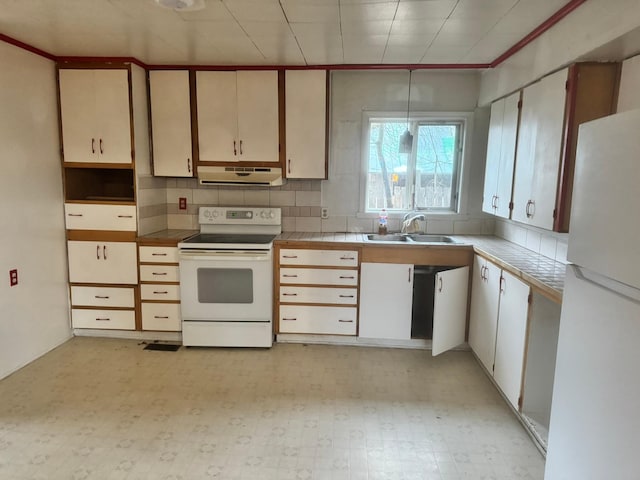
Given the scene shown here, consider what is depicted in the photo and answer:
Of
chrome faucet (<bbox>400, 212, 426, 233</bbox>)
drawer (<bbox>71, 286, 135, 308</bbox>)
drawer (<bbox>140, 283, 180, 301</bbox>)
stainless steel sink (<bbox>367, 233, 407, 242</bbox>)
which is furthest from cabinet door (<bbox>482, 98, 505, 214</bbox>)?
drawer (<bbox>71, 286, 135, 308</bbox>)

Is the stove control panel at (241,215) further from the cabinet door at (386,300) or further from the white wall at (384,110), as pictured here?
the cabinet door at (386,300)

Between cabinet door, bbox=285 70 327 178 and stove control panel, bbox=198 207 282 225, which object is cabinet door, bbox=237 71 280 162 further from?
stove control panel, bbox=198 207 282 225

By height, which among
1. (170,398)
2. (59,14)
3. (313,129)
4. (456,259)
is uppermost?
(59,14)

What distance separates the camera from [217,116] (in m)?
3.44

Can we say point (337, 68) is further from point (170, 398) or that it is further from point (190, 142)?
point (170, 398)

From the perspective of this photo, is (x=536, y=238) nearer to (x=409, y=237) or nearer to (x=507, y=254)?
(x=507, y=254)

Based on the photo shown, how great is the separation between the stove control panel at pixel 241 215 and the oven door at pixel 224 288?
1.77 feet

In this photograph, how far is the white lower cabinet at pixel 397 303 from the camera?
308cm

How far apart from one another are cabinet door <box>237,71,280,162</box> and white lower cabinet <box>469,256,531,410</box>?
1.97m

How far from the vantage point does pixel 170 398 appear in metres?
2.56

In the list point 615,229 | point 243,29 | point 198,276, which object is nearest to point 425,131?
point 243,29

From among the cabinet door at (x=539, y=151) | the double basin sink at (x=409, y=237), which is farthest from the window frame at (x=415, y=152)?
the cabinet door at (x=539, y=151)

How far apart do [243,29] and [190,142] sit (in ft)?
4.09

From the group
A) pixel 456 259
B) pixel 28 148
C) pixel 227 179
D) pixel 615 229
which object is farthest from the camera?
pixel 227 179
